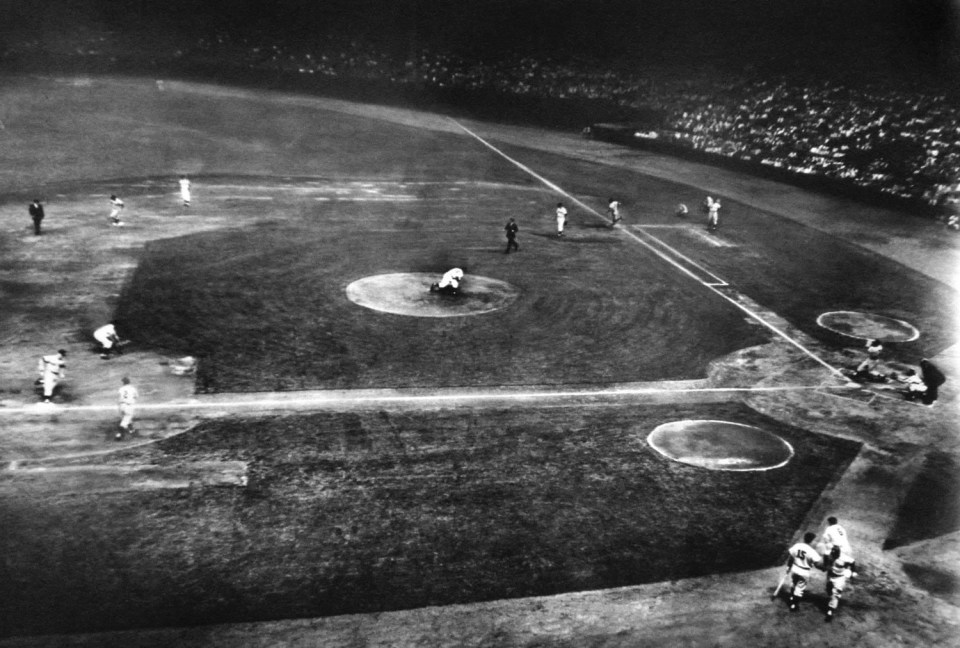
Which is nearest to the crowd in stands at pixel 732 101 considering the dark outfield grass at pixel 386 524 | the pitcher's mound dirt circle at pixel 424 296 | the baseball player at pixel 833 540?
the pitcher's mound dirt circle at pixel 424 296

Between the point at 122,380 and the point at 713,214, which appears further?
the point at 713,214

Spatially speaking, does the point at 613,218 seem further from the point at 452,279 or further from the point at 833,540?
the point at 833,540

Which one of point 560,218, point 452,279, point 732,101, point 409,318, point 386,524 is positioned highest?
point 732,101

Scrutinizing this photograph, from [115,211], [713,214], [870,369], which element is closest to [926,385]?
[870,369]

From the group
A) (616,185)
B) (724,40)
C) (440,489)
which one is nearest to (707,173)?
(616,185)

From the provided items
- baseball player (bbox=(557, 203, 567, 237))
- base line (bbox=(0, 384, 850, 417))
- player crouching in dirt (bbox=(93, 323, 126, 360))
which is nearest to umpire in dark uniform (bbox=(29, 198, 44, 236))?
player crouching in dirt (bbox=(93, 323, 126, 360))

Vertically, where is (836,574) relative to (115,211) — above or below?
below

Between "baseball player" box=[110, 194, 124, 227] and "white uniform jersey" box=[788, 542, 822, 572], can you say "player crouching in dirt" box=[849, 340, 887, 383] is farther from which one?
"baseball player" box=[110, 194, 124, 227]
